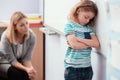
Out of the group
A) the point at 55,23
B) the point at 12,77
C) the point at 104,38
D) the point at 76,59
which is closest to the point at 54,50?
the point at 55,23

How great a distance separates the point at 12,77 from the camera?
2.48m

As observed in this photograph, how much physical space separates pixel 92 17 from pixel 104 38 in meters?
0.17

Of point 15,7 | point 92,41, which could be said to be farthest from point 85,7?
point 15,7

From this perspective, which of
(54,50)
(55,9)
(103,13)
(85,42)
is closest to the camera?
(103,13)

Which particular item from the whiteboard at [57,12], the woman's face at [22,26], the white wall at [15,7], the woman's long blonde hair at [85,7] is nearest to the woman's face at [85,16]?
the woman's long blonde hair at [85,7]

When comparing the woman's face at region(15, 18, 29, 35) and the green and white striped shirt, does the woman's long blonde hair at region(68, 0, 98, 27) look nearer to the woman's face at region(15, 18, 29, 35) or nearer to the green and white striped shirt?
the green and white striped shirt

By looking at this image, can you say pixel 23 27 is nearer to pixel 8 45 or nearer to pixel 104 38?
pixel 8 45

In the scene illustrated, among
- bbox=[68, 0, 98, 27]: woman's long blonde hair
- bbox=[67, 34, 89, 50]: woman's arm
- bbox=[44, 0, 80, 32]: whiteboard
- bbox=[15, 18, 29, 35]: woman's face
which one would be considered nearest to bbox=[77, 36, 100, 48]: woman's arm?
bbox=[67, 34, 89, 50]: woman's arm

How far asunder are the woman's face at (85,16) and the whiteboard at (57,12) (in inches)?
13.0

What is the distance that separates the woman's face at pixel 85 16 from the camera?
1496 mm

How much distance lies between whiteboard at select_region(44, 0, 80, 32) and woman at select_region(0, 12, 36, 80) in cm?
27

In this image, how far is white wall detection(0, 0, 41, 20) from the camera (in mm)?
3547

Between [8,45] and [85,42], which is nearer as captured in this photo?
[85,42]

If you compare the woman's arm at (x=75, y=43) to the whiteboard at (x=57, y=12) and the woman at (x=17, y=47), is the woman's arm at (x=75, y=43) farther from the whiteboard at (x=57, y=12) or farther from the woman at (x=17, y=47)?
the woman at (x=17, y=47)
